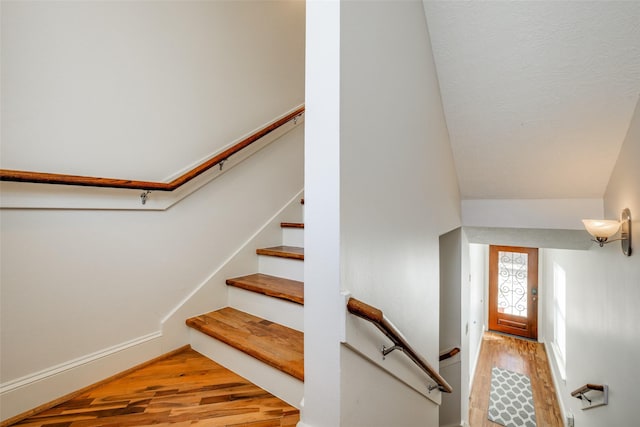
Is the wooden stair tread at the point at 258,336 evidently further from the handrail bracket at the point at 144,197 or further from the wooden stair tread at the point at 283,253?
the handrail bracket at the point at 144,197

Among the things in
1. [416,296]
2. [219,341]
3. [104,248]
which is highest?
[104,248]

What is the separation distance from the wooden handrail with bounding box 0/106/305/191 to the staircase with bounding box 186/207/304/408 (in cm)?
72

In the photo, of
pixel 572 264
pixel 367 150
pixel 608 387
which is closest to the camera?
pixel 367 150

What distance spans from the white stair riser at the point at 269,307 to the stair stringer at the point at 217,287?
0.32 feet

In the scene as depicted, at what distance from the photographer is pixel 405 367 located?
1.52m

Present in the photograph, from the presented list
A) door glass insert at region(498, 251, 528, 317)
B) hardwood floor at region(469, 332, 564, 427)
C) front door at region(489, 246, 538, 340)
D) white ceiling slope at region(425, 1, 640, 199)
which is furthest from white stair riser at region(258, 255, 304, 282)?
door glass insert at region(498, 251, 528, 317)

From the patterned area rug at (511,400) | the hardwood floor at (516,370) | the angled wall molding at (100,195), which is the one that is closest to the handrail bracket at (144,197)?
the angled wall molding at (100,195)

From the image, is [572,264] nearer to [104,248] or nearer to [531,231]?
[531,231]

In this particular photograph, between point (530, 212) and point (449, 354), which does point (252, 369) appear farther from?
point (530, 212)

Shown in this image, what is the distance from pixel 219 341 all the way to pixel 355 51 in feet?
4.98

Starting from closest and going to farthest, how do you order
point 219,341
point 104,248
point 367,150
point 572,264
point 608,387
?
1. point 367,150
2. point 104,248
3. point 219,341
4. point 608,387
5. point 572,264

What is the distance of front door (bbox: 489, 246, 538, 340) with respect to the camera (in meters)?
6.56

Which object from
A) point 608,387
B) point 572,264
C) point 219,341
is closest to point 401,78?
point 219,341

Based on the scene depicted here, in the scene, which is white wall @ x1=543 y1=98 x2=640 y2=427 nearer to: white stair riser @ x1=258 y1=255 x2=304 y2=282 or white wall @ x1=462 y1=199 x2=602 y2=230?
white wall @ x1=462 y1=199 x2=602 y2=230
